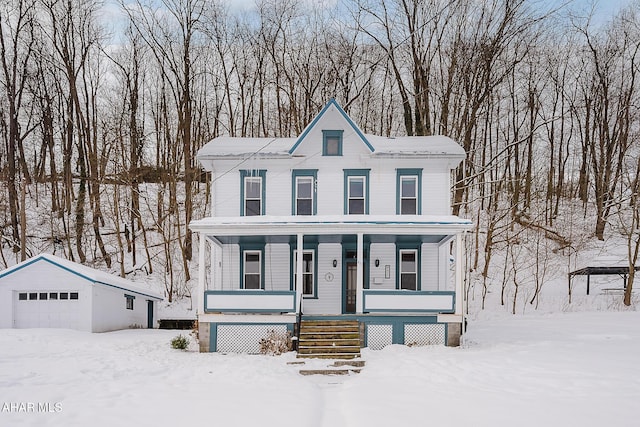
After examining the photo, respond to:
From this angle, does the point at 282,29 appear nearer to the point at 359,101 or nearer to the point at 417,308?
the point at 359,101

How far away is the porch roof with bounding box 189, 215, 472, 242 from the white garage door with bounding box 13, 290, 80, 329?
7.03 m

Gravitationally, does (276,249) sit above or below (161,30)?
below

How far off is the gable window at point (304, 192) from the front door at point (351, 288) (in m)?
2.40

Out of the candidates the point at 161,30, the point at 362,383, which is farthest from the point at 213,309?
the point at 161,30

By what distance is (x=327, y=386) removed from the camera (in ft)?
38.4

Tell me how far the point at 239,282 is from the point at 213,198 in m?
3.20

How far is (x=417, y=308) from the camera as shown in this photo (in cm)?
1622

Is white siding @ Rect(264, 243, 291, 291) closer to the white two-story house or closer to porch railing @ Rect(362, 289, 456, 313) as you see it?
the white two-story house

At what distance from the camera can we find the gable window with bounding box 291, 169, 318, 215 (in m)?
19.6

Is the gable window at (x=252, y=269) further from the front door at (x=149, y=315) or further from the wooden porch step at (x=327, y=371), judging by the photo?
the front door at (x=149, y=315)

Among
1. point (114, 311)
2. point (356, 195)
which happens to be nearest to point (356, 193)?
point (356, 195)

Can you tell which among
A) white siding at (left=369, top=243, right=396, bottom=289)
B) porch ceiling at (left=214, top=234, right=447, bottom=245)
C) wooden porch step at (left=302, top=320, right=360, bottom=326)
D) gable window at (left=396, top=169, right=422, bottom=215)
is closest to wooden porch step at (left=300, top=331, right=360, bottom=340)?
wooden porch step at (left=302, top=320, right=360, bottom=326)

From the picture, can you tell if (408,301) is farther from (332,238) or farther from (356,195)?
(356,195)

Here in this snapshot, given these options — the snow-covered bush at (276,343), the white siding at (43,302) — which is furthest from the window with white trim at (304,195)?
the white siding at (43,302)
